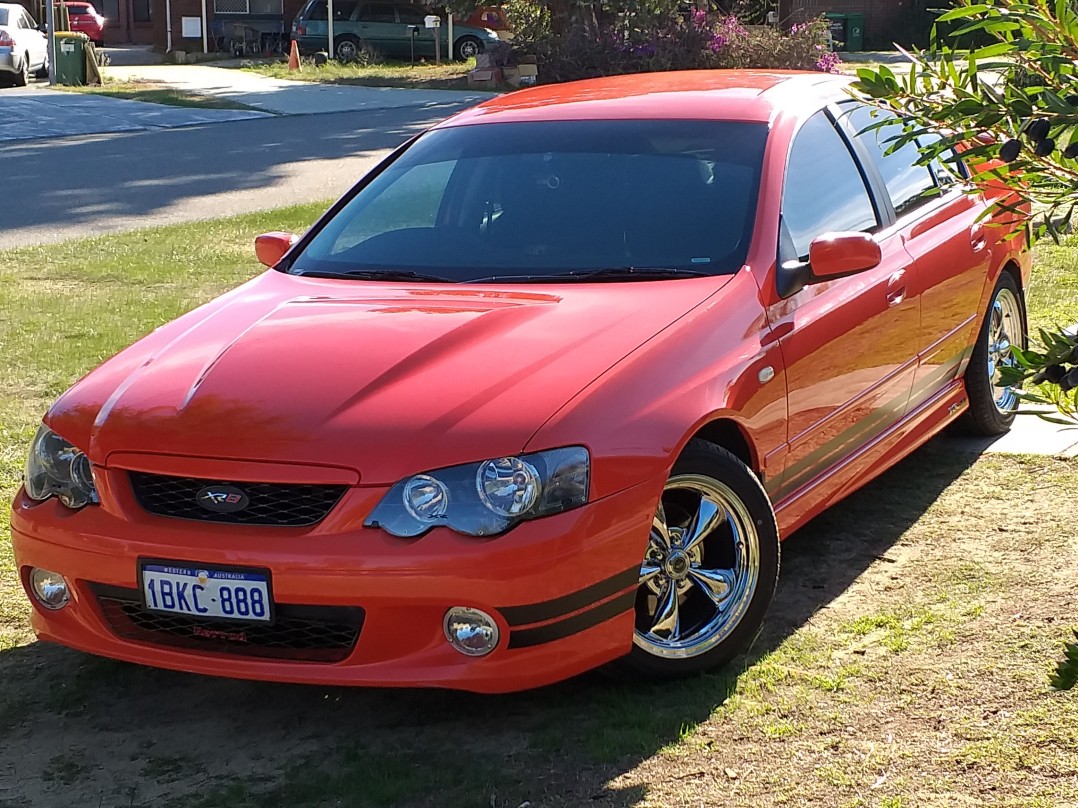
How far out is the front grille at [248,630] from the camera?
3.62 metres

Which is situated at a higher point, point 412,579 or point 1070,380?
point 1070,380

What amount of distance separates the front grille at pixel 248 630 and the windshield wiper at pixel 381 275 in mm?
1381

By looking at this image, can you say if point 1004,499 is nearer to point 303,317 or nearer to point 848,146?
point 848,146

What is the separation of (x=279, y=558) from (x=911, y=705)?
168 centimetres

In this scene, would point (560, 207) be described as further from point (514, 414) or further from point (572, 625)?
point (572, 625)

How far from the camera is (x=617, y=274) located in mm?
4566

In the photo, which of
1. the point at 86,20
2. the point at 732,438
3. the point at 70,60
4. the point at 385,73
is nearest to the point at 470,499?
the point at 732,438

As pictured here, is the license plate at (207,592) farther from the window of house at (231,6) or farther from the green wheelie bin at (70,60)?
the window of house at (231,6)

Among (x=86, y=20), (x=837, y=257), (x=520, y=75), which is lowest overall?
(x=837, y=257)

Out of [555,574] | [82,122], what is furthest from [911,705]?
[82,122]

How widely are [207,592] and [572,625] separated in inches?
34.8

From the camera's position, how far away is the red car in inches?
141

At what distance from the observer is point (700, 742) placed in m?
3.76

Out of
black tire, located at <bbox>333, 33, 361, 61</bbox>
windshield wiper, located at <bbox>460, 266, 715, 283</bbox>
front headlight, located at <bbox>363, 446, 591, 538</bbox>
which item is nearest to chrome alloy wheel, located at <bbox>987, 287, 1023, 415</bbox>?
windshield wiper, located at <bbox>460, 266, 715, 283</bbox>
